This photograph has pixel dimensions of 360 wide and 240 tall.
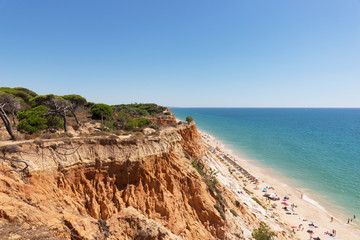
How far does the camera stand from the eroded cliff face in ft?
30.1

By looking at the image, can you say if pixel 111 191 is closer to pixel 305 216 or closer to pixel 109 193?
pixel 109 193

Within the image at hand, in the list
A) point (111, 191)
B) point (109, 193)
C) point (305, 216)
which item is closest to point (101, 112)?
point (111, 191)

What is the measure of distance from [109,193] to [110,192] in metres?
0.11

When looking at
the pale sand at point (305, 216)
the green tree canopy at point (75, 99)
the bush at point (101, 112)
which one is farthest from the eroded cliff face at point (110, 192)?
the green tree canopy at point (75, 99)

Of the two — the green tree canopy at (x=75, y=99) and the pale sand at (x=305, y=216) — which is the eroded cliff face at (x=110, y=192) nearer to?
the pale sand at (x=305, y=216)

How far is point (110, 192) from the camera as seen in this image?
14.1m

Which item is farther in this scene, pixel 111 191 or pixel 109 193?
pixel 111 191

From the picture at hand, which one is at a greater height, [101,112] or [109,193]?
[101,112]

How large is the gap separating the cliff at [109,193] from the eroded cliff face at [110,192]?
43 mm

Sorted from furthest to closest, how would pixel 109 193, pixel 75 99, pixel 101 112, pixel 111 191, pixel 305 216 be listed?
1. pixel 75 99
2. pixel 101 112
3. pixel 305 216
4. pixel 111 191
5. pixel 109 193

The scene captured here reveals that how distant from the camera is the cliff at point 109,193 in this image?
9.02 meters

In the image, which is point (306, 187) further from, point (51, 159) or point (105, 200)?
point (51, 159)

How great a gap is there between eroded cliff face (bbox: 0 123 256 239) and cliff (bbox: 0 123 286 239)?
43 millimetres

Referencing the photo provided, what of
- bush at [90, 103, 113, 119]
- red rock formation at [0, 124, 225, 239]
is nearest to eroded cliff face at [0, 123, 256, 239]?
red rock formation at [0, 124, 225, 239]
